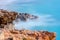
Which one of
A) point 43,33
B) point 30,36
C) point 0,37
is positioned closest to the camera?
point 0,37

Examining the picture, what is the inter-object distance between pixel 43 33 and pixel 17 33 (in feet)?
2.32

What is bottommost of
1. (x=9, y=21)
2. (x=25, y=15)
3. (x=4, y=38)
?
(x=4, y=38)

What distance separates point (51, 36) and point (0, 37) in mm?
1637

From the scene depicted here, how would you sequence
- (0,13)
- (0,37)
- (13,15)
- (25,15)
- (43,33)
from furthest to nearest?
(25,15), (13,15), (0,13), (43,33), (0,37)

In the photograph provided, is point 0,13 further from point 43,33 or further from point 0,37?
point 0,37

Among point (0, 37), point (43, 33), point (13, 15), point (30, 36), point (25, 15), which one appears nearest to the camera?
point (0, 37)

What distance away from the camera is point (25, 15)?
10.5 meters

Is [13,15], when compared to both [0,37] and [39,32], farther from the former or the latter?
[0,37]

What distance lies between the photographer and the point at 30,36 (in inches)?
210

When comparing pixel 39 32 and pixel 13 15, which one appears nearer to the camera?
Result: pixel 39 32

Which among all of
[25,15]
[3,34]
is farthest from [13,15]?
[25,15]

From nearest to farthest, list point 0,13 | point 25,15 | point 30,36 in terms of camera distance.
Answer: point 30,36 → point 0,13 → point 25,15

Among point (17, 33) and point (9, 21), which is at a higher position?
point (9, 21)

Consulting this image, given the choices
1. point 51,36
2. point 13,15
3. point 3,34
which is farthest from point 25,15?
point 3,34
